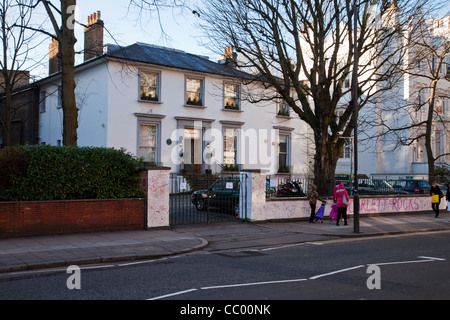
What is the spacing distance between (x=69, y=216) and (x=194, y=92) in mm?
18366

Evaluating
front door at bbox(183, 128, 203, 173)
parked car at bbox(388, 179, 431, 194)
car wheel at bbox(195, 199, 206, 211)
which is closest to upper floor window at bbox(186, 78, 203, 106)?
front door at bbox(183, 128, 203, 173)

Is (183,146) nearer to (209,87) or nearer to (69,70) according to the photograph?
(209,87)

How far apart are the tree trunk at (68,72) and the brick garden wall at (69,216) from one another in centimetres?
240

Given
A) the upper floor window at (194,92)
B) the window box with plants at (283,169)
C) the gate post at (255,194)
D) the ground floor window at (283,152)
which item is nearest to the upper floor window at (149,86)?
the upper floor window at (194,92)

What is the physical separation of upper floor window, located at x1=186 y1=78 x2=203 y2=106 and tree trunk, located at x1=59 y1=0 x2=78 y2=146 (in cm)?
1546

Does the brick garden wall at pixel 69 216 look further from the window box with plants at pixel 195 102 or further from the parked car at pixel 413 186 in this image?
the parked car at pixel 413 186

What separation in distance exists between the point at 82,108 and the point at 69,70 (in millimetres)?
15105

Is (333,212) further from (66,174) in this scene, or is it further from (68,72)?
(68,72)

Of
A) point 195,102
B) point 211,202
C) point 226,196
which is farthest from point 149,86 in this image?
point 226,196

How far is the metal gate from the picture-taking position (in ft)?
56.3

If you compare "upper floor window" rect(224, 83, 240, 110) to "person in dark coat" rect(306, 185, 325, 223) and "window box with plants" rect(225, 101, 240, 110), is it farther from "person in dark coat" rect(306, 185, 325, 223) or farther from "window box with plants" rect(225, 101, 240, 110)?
"person in dark coat" rect(306, 185, 325, 223)

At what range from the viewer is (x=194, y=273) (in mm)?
8812

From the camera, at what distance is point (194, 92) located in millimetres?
30703

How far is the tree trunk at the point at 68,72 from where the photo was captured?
14797 mm
